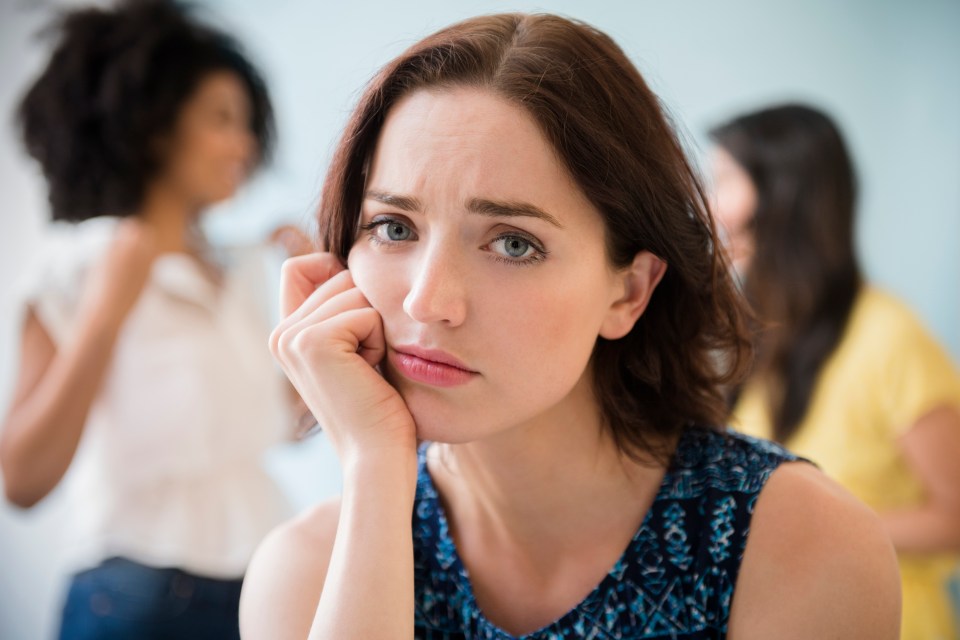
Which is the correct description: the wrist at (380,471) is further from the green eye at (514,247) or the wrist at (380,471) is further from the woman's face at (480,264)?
the green eye at (514,247)

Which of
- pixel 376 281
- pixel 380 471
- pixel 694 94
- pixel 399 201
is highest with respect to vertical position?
pixel 694 94

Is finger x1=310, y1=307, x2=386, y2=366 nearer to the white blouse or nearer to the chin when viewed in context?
the chin

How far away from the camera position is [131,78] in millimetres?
1980

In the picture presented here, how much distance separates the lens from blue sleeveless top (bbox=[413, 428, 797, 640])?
106 cm

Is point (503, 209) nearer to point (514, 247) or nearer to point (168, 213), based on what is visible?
point (514, 247)

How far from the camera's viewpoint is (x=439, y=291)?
96 centimetres

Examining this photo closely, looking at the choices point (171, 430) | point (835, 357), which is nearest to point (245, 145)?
point (171, 430)

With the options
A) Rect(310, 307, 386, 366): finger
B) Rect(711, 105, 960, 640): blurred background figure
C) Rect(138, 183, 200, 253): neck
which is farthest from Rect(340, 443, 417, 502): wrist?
Rect(138, 183, 200, 253): neck

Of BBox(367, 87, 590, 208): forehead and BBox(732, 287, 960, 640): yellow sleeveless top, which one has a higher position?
BBox(367, 87, 590, 208): forehead

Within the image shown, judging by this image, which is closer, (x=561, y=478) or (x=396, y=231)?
(x=396, y=231)

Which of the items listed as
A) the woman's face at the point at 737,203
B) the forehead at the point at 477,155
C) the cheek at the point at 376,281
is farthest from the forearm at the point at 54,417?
the woman's face at the point at 737,203

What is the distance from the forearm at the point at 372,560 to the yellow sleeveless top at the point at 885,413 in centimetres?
103

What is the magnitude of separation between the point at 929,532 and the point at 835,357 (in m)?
0.41

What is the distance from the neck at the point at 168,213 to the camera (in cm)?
200
